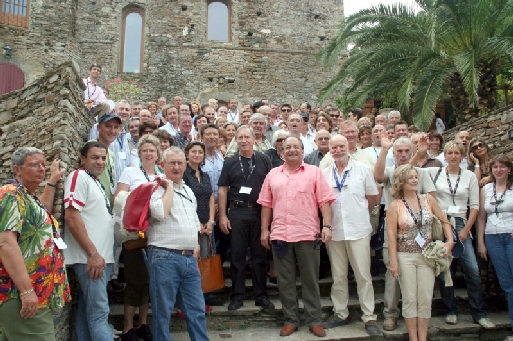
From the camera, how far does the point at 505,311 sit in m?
5.40

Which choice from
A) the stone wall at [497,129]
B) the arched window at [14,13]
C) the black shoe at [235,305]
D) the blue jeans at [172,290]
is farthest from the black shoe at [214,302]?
the arched window at [14,13]

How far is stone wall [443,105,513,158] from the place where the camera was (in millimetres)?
6918

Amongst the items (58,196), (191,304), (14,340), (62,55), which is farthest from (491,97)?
(62,55)

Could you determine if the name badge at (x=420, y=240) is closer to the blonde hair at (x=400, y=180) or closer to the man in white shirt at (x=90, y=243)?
the blonde hair at (x=400, y=180)

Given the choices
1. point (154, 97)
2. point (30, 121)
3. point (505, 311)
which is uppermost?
point (154, 97)

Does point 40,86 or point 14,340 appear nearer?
point 14,340

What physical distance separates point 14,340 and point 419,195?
3868 mm

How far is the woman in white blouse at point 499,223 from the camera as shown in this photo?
482 centimetres

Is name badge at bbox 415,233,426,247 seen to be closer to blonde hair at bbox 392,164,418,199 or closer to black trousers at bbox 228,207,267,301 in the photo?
blonde hair at bbox 392,164,418,199

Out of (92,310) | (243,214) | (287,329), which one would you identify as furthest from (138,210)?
(287,329)

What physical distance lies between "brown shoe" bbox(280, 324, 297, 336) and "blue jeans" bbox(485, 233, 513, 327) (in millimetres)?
2404

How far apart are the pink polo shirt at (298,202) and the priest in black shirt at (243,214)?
0.31 m

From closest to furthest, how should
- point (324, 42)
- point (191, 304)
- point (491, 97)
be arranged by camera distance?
point (191, 304) < point (491, 97) < point (324, 42)

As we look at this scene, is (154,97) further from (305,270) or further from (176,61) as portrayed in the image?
(305,270)
